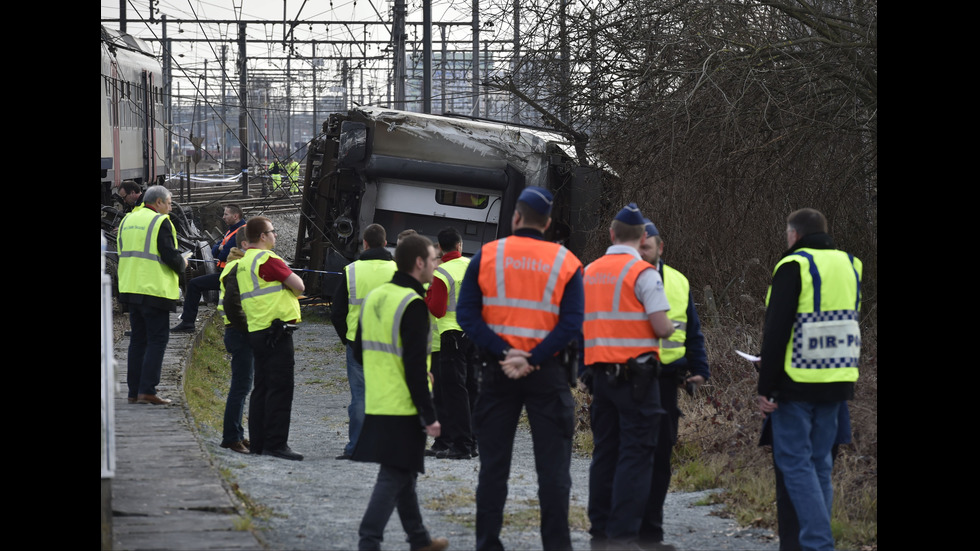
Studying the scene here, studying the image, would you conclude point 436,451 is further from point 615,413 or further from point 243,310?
point 615,413

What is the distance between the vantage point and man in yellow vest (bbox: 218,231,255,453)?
842cm

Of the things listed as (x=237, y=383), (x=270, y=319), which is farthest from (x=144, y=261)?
(x=270, y=319)

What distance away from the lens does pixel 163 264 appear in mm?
9023

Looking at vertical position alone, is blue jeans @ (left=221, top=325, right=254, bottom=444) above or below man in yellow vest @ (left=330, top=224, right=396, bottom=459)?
below

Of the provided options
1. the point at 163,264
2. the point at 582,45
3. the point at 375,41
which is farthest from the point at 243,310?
the point at 375,41

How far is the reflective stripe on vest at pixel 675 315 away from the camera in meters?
6.02

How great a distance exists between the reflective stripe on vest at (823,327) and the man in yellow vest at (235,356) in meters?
4.40

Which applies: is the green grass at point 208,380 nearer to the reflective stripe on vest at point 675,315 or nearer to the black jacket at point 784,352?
the reflective stripe on vest at point 675,315

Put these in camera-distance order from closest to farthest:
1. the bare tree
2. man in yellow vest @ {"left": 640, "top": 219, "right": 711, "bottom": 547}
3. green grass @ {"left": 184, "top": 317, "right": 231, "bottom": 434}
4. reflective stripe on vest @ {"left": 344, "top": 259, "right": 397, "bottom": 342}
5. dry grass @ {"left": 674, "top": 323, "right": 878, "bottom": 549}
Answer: man in yellow vest @ {"left": 640, "top": 219, "right": 711, "bottom": 547} → dry grass @ {"left": 674, "top": 323, "right": 878, "bottom": 549} → reflective stripe on vest @ {"left": 344, "top": 259, "right": 397, "bottom": 342} → the bare tree → green grass @ {"left": 184, "top": 317, "right": 231, "bottom": 434}

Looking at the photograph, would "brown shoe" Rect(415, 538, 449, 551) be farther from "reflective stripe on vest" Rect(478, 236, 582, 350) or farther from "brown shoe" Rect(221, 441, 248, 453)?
"brown shoe" Rect(221, 441, 248, 453)

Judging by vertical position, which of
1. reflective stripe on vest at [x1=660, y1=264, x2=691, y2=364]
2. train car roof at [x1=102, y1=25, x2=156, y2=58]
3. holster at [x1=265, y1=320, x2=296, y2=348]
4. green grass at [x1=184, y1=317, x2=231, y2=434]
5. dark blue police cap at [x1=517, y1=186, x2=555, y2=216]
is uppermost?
Answer: train car roof at [x1=102, y1=25, x2=156, y2=58]

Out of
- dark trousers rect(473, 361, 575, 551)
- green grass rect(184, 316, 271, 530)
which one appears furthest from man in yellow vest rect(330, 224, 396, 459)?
dark trousers rect(473, 361, 575, 551)

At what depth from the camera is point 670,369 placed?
5.99 m

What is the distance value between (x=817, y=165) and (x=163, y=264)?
6000mm
